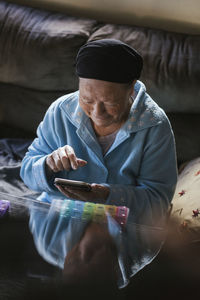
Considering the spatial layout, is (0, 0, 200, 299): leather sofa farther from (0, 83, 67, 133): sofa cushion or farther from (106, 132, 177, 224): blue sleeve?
(106, 132, 177, 224): blue sleeve

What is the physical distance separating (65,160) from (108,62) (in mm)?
281

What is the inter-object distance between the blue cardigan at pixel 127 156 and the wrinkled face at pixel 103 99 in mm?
113

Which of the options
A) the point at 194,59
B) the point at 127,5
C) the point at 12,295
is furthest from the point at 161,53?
the point at 12,295

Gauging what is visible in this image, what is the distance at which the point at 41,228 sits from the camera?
1.00 m

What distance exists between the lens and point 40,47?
2.03 m

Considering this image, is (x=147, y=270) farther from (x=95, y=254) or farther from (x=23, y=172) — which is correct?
(x=23, y=172)

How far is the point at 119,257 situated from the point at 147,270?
2.7 inches

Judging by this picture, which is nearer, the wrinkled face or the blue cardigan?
the wrinkled face

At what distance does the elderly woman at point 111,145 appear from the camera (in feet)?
3.87

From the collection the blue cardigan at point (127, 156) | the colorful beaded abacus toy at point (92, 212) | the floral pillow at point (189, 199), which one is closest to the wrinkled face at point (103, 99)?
the blue cardigan at point (127, 156)

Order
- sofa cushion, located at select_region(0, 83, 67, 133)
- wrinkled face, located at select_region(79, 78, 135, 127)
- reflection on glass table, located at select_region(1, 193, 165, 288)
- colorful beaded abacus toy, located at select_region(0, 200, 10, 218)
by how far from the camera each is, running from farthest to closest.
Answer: sofa cushion, located at select_region(0, 83, 67, 133) → wrinkled face, located at select_region(79, 78, 135, 127) → colorful beaded abacus toy, located at select_region(0, 200, 10, 218) → reflection on glass table, located at select_region(1, 193, 165, 288)

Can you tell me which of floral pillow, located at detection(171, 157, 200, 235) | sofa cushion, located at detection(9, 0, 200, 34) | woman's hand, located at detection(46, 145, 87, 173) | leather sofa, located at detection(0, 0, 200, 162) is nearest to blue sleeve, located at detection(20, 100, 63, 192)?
woman's hand, located at detection(46, 145, 87, 173)

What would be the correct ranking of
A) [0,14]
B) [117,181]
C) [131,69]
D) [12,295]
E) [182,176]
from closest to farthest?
[12,295] → [131,69] → [117,181] → [182,176] → [0,14]

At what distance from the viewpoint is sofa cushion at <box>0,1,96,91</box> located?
2.02 m
